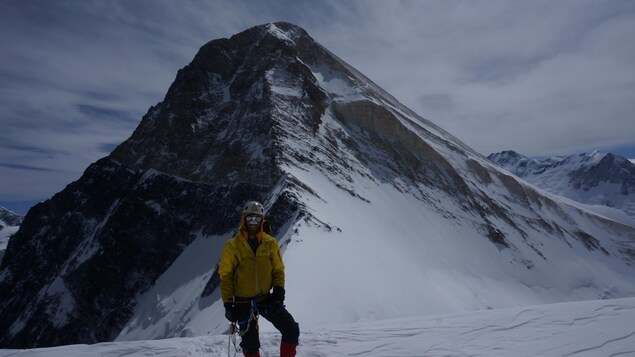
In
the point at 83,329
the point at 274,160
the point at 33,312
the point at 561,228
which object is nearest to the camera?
the point at 274,160

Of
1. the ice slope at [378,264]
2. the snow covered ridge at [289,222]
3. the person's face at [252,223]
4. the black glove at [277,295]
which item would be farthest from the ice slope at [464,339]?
the snow covered ridge at [289,222]

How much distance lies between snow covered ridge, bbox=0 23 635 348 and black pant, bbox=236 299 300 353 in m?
10.6

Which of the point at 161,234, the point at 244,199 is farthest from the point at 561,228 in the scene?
the point at 161,234

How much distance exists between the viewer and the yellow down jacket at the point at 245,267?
6.55m

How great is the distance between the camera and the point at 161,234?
42.2 metres

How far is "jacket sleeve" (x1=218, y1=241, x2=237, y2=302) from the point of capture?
255 inches

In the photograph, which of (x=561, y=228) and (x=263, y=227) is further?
(x=561, y=228)

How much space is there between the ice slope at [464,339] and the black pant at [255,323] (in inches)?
43.4

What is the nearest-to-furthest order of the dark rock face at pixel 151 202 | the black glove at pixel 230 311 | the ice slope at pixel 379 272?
the black glove at pixel 230 311, the ice slope at pixel 379 272, the dark rock face at pixel 151 202

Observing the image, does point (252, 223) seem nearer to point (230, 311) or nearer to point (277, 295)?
point (277, 295)

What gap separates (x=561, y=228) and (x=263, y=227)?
65262 millimetres

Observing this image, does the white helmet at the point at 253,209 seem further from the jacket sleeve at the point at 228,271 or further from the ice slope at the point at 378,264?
the ice slope at the point at 378,264

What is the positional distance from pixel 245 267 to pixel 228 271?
0.27 meters

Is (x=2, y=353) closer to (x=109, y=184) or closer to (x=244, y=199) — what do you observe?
(x=244, y=199)
